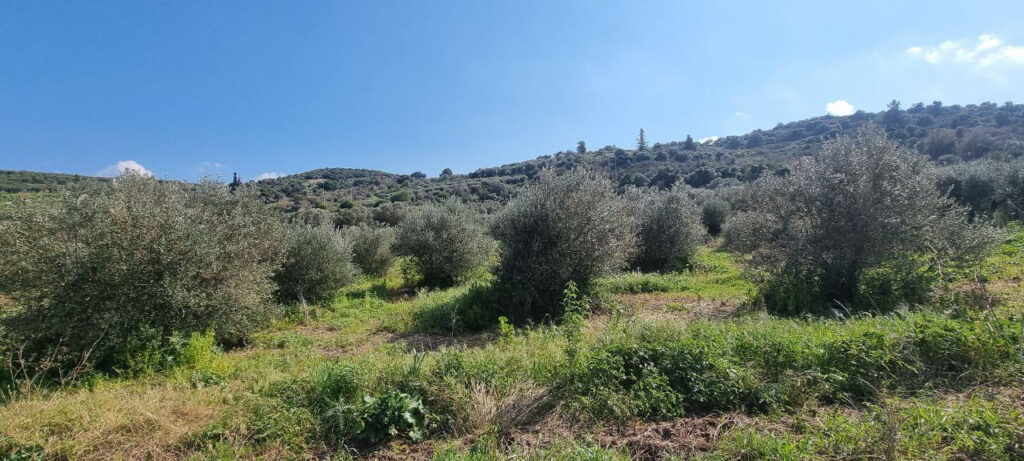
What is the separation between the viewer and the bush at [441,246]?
16.6m

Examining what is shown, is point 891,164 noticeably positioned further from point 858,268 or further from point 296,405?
point 296,405

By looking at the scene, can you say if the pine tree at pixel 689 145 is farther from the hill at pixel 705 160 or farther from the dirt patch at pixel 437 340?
the dirt patch at pixel 437 340

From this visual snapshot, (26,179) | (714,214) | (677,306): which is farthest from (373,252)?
(26,179)

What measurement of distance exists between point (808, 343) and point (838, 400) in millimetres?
759

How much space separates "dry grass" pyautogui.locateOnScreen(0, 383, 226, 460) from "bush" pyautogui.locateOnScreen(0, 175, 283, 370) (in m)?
2.18

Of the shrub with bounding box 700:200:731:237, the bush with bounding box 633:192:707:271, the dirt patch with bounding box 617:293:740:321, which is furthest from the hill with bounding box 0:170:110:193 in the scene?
the shrub with bounding box 700:200:731:237

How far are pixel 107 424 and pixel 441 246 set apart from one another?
513 inches

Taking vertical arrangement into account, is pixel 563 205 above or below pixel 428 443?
above

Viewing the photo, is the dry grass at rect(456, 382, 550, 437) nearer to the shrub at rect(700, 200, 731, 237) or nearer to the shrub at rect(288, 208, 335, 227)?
the shrub at rect(288, 208, 335, 227)

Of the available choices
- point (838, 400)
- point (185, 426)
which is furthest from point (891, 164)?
point (185, 426)

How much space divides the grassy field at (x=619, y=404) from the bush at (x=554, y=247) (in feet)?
14.1

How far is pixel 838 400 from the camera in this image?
12.8 feet

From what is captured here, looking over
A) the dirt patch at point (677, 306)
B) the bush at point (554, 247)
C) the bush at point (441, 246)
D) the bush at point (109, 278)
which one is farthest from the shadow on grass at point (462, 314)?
the bush at point (441, 246)

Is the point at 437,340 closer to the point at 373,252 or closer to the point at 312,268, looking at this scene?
the point at 312,268
